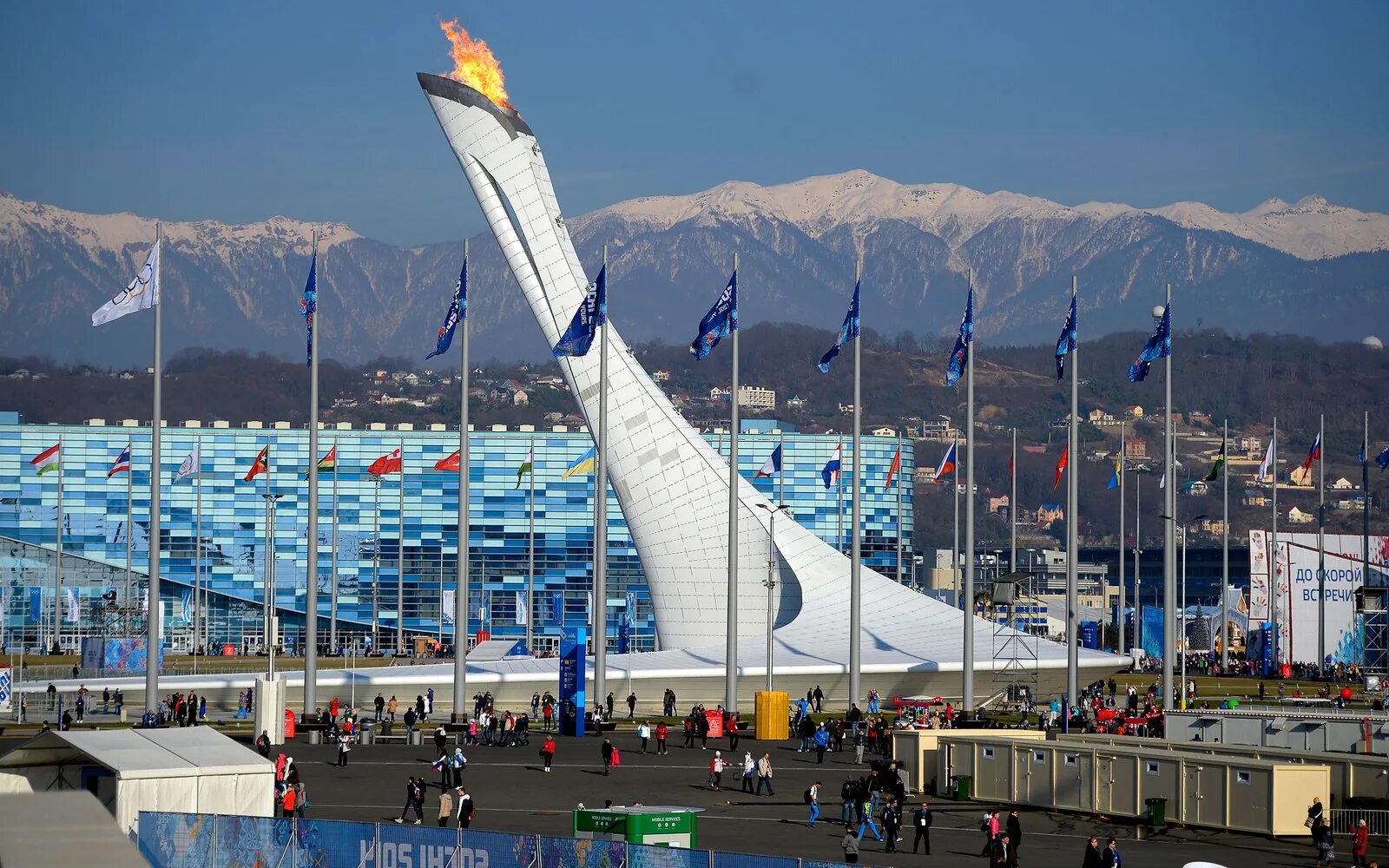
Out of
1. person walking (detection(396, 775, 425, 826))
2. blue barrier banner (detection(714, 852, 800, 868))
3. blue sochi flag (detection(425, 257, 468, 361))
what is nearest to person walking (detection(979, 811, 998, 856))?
person walking (detection(396, 775, 425, 826))

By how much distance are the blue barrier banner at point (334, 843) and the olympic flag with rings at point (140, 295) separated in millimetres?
18433

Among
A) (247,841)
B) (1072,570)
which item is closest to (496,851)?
(247,841)

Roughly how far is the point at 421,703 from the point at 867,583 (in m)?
17.1

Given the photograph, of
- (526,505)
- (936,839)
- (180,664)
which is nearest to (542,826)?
(936,839)

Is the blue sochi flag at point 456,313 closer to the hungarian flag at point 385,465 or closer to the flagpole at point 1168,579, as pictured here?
the flagpole at point 1168,579

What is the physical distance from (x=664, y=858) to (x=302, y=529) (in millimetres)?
94667

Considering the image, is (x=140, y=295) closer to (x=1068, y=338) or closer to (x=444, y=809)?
(x=444, y=809)

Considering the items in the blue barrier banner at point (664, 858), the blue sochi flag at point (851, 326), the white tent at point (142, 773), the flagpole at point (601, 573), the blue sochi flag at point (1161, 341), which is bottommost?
the blue barrier banner at point (664, 858)

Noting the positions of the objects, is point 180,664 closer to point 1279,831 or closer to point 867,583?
point 867,583

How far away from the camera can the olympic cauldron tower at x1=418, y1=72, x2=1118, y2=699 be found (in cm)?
5347

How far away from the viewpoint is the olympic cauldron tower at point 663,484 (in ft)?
175

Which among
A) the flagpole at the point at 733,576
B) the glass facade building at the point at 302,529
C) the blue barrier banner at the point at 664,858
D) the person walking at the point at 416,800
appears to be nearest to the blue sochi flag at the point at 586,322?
the flagpole at the point at 733,576

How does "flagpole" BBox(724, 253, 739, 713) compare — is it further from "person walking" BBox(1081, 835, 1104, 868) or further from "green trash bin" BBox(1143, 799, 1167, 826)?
"person walking" BBox(1081, 835, 1104, 868)

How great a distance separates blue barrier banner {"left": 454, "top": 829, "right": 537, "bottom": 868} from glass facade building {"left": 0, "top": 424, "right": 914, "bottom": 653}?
87.5m
